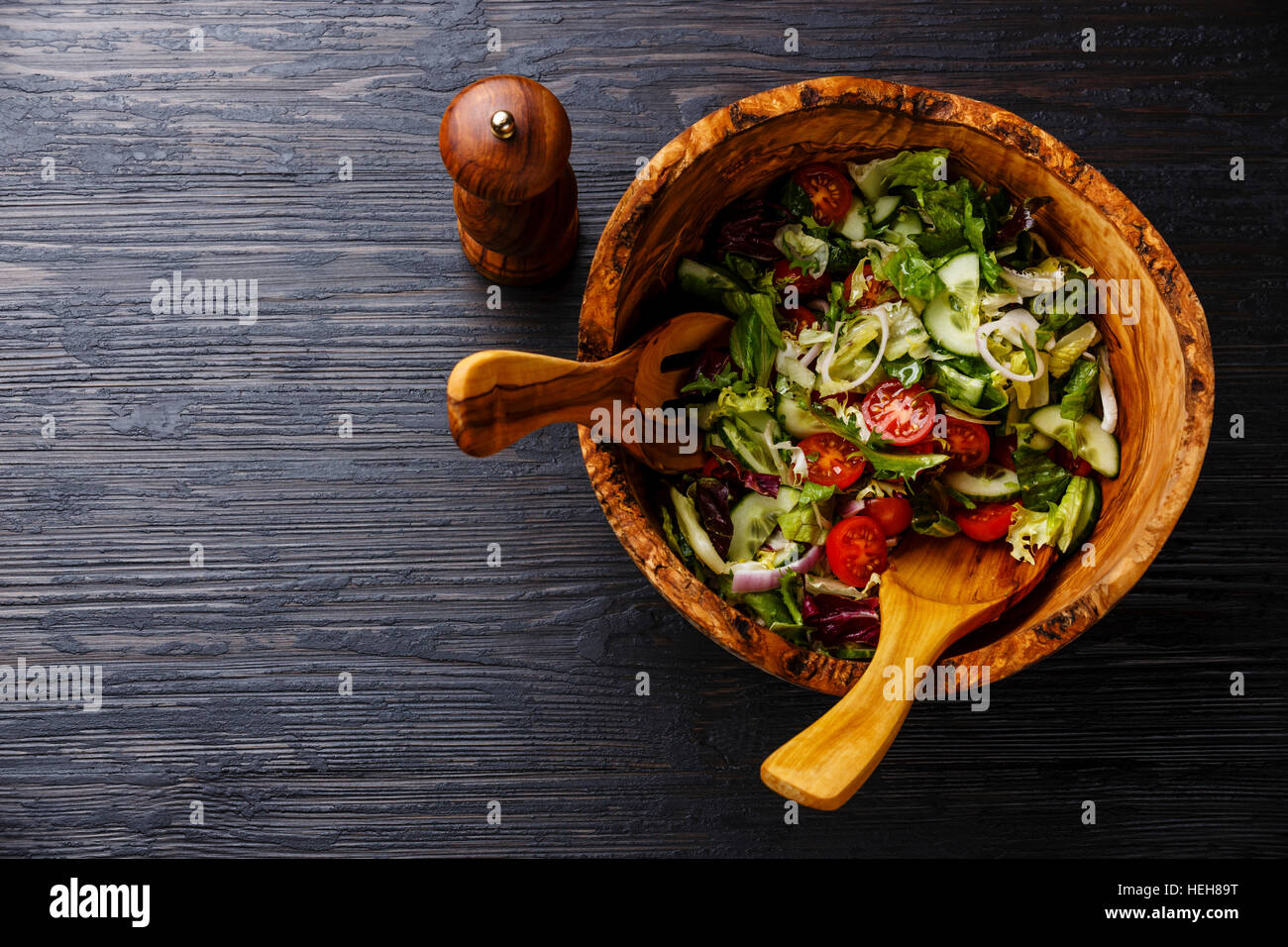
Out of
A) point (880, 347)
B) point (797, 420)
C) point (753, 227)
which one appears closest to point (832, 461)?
point (797, 420)

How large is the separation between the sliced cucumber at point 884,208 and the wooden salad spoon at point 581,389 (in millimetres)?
Answer: 284

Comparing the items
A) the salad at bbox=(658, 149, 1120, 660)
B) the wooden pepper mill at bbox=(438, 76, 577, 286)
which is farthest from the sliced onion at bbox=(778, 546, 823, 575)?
the wooden pepper mill at bbox=(438, 76, 577, 286)

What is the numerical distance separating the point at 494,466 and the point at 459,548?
174mm

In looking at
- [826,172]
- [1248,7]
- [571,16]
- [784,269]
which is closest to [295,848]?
[784,269]

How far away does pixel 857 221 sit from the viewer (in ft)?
4.93

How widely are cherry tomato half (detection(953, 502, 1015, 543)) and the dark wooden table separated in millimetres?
480

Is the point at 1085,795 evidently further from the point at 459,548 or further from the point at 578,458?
the point at 459,548

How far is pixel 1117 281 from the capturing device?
4.51 feet

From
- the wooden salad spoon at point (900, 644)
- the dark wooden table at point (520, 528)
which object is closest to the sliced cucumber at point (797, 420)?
the wooden salad spoon at point (900, 644)

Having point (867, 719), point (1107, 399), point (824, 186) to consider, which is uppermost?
point (824, 186)

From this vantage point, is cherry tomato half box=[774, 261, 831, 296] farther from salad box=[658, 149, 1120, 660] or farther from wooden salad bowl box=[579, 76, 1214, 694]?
wooden salad bowl box=[579, 76, 1214, 694]

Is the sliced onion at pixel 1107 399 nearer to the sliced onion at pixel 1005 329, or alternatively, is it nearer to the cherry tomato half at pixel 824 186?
the sliced onion at pixel 1005 329

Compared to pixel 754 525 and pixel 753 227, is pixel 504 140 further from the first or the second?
pixel 754 525

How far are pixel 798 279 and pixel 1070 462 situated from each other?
0.52 m
